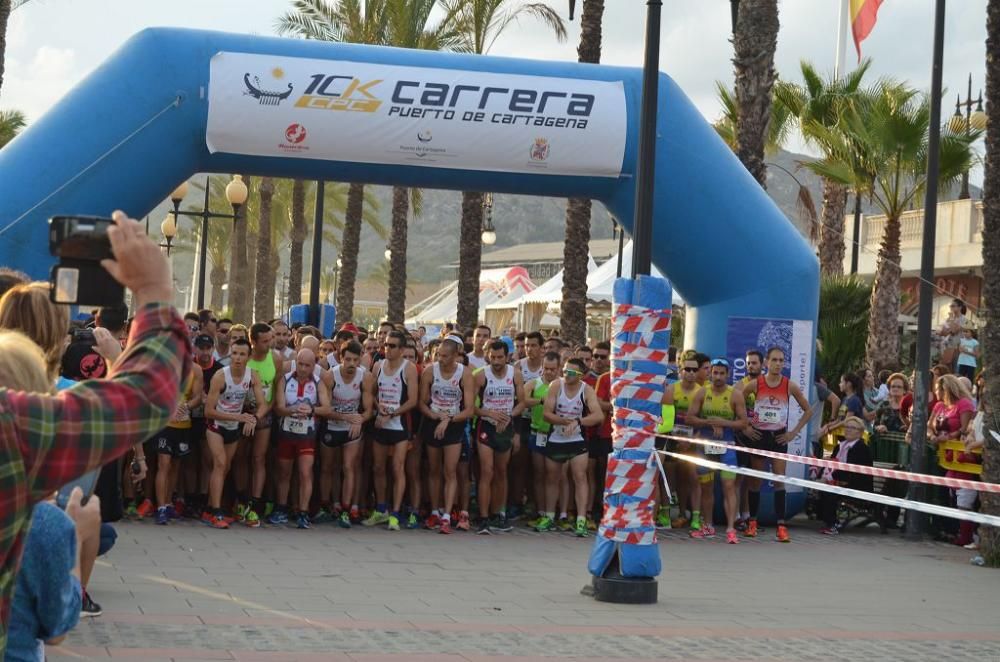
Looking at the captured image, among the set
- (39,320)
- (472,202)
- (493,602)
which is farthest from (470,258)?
(39,320)

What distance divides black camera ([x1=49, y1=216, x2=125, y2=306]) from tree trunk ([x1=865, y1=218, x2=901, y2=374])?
21.7 m

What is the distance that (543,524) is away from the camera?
43.6ft

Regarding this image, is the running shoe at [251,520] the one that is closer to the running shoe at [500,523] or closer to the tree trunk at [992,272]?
the running shoe at [500,523]

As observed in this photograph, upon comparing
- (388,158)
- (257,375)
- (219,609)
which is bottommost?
(219,609)

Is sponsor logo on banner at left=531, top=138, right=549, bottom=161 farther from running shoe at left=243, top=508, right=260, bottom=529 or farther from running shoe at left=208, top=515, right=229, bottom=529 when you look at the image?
running shoe at left=208, top=515, right=229, bottom=529

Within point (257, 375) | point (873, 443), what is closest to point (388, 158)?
point (257, 375)

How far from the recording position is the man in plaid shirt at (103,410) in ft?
8.17

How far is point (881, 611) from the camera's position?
966cm

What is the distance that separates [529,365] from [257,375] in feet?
9.12

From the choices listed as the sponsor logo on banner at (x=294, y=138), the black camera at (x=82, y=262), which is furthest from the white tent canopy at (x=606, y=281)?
the black camera at (x=82, y=262)

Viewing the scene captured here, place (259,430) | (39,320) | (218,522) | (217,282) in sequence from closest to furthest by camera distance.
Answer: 1. (39,320)
2. (218,522)
3. (259,430)
4. (217,282)

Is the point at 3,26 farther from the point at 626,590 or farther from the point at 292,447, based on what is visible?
the point at 626,590

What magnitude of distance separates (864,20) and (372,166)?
1993 cm

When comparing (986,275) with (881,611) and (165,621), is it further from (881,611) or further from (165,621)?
(165,621)
